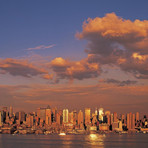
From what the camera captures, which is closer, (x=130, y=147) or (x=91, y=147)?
(x=91, y=147)

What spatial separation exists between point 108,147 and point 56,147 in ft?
60.3

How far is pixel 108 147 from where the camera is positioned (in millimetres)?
111312

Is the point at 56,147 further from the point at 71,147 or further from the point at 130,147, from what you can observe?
the point at 130,147

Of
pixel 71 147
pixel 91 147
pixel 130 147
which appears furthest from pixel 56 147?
pixel 130 147

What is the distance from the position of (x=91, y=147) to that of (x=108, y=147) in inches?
276

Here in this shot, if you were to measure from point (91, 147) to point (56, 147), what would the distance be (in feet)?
42.0

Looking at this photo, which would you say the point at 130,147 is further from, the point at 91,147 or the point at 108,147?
the point at 91,147

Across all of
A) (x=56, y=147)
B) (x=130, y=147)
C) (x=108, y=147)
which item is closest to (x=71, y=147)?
(x=56, y=147)

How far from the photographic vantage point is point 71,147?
365ft

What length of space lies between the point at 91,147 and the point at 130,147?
16.3m

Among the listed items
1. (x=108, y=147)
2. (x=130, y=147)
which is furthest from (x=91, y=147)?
(x=130, y=147)

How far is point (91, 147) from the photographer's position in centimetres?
10806

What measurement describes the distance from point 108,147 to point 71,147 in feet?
42.8

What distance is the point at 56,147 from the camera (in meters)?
112
